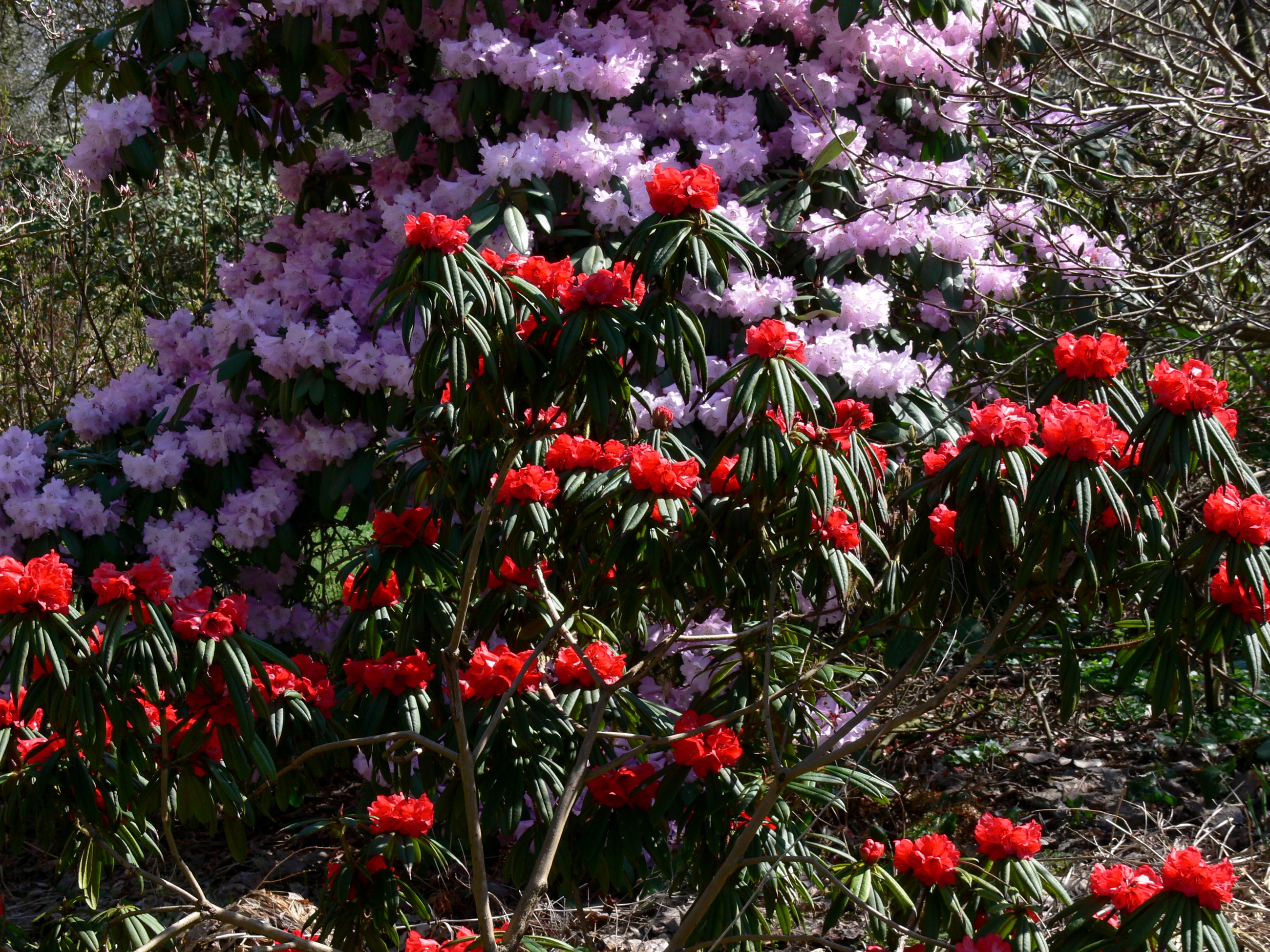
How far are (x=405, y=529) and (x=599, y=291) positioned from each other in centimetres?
59

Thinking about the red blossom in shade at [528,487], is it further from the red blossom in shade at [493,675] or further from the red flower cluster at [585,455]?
the red blossom in shade at [493,675]

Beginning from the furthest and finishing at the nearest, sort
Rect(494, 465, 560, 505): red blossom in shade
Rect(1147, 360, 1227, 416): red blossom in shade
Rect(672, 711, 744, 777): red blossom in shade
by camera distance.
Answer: Rect(672, 711, 744, 777): red blossom in shade, Rect(494, 465, 560, 505): red blossom in shade, Rect(1147, 360, 1227, 416): red blossom in shade

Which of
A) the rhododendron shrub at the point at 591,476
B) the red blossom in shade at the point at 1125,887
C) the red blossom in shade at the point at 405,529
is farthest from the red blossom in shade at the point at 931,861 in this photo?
the red blossom in shade at the point at 405,529

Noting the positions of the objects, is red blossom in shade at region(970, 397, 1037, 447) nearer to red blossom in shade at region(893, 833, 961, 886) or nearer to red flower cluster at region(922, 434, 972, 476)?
red flower cluster at region(922, 434, 972, 476)

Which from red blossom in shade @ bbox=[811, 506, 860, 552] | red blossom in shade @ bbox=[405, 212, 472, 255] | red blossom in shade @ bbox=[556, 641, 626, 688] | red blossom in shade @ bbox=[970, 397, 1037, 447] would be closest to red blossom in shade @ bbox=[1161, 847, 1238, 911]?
red blossom in shade @ bbox=[970, 397, 1037, 447]

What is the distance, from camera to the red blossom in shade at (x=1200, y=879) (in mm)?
1317

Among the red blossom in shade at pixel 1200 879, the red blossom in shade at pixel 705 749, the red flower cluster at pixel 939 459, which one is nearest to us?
the red blossom in shade at pixel 1200 879

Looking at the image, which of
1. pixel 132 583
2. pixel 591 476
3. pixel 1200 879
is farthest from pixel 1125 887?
pixel 132 583

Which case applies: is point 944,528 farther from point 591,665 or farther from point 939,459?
point 591,665

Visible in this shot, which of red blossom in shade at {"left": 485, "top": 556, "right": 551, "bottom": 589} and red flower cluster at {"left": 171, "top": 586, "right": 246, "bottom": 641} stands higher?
red flower cluster at {"left": 171, "top": 586, "right": 246, "bottom": 641}

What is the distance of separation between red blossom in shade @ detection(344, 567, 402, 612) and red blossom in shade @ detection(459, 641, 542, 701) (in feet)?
0.71

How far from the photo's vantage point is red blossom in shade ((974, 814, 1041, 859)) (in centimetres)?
174

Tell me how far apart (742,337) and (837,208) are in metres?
0.45

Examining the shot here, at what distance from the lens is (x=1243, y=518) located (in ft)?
4.55
